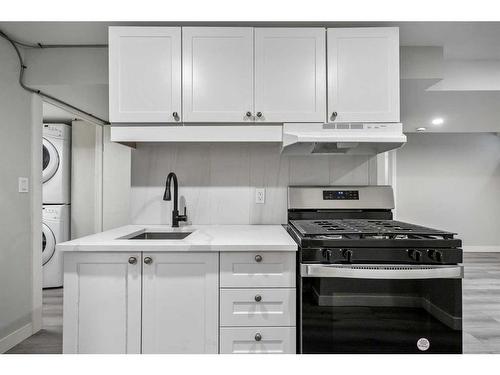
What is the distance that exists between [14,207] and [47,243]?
1566mm

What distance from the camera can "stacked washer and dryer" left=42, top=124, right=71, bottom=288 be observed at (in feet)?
12.3

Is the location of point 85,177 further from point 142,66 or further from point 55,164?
point 142,66

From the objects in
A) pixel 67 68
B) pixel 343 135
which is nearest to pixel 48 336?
pixel 67 68

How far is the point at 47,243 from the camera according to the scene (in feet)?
12.4

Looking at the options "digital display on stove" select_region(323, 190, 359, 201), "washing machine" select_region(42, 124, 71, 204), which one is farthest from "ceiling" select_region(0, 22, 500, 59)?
"washing machine" select_region(42, 124, 71, 204)

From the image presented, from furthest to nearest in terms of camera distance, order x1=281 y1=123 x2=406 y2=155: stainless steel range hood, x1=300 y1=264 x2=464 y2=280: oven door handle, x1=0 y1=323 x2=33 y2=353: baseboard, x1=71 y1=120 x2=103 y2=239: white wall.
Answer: x1=71 y1=120 x2=103 y2=239: white wall
x1=0 y1=323 x2=33 y2=353: baseboard
x1=281 y1=123 x2=406 y2=155: stainless steel range hood
x1=300 y1=264 x2=464 y2=280: oven door handle

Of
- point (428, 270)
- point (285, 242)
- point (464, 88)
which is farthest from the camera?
point (464, 88)

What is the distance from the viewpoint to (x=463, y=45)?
245cm

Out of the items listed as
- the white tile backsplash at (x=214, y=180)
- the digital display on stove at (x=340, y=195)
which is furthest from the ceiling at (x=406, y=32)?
the digital display on stove at (x=340, y=195)

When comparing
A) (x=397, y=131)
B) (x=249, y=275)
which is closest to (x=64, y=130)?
(x=249, y=275)

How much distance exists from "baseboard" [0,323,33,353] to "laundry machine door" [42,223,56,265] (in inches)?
55.2

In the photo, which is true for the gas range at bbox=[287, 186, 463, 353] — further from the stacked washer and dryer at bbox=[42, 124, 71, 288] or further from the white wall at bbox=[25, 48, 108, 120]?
the stacked washer and dryer at bbox=[42, 124, 71, 288]

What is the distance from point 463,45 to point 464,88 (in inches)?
17.1

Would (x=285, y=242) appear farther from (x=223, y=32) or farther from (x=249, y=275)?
(x=223, y=32)
